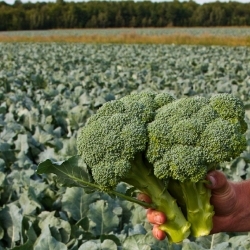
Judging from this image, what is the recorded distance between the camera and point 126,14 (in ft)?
216

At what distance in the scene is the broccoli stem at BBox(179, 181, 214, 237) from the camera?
180 centimetres

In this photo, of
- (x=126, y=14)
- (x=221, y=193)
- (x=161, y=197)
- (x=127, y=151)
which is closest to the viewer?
(x=127, y=151)

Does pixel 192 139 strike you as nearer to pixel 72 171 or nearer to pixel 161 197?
pixel 161 197

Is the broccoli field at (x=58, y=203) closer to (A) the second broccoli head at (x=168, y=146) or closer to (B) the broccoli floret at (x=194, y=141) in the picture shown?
(A) the second broccoli head at (x=168, y=146)

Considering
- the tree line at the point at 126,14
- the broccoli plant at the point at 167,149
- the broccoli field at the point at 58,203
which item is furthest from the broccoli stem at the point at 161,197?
the tree line at the point at 126,14

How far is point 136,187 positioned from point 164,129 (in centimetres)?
29

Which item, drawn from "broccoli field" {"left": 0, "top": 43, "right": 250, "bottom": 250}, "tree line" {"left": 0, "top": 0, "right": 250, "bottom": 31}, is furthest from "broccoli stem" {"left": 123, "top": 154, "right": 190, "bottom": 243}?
"tree line" {"left": 0, "top": 0, "right": 250, "bottom": 31}

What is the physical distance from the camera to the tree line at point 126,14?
61875 millimetres

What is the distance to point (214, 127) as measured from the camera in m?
1.70

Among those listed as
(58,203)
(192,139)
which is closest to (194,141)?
(192,139)

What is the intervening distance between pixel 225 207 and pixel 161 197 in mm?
364

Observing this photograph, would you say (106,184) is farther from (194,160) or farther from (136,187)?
(194,160)

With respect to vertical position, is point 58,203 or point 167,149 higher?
point 167,149

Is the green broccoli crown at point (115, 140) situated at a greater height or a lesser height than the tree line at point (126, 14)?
greater
